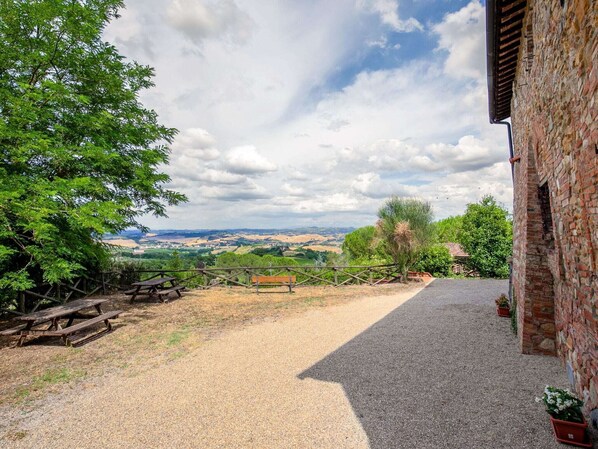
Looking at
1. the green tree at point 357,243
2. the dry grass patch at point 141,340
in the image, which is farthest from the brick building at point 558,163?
the green tree at point 357,243

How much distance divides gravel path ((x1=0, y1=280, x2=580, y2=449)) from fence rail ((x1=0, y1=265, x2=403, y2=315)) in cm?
669

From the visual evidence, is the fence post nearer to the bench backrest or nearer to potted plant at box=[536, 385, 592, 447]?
the bench backrest

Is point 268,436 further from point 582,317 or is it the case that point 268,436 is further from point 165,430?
point 582,317

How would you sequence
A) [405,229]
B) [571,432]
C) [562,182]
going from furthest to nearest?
[405,229], [562,182], [571,432]

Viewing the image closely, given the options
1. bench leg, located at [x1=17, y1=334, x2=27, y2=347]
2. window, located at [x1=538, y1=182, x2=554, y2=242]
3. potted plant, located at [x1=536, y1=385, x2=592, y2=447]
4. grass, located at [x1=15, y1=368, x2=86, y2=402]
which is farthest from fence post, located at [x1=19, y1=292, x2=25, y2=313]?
window, located at [x1=538, y1=182, x2=554, y2=242]

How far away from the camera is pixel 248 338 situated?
6746mm

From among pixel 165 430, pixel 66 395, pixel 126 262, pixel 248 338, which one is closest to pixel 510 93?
pixel 248 338

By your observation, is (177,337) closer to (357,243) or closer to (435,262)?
(435,262)

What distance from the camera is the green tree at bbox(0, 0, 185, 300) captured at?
6.49 meters

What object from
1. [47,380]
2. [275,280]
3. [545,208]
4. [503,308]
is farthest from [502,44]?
[275,280]

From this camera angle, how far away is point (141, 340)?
263 inches

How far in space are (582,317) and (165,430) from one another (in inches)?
186

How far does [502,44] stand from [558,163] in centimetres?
276

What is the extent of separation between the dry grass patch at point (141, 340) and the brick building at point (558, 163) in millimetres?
5973
